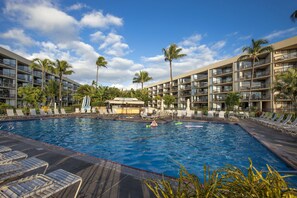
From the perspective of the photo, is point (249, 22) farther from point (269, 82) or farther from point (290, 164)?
→ point (290, 164)

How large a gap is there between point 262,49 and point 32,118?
125ft

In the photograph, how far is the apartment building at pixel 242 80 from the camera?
1093 inches

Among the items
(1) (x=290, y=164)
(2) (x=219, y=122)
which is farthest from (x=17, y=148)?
(2) (x=219, y=122)

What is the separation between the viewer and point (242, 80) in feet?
113

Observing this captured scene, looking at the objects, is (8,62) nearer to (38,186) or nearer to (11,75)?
(11,75)

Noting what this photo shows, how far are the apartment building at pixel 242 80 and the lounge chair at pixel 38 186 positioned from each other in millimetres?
34390

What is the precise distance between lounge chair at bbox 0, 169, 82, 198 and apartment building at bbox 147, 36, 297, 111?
34390mm

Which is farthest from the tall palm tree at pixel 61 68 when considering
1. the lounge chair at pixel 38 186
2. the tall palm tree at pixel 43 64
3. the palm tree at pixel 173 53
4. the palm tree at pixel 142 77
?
the lounge chair at pixel 38 186

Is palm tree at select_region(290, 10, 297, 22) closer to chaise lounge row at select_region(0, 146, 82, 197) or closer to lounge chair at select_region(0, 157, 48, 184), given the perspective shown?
chaise lounge row at select_region(0, 146, 82, 197)

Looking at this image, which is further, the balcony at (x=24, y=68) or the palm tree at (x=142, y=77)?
the palm tree at (x=142, y=77)

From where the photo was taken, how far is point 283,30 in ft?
105

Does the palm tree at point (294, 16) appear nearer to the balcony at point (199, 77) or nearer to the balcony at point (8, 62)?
the balcony at point (199, 77)

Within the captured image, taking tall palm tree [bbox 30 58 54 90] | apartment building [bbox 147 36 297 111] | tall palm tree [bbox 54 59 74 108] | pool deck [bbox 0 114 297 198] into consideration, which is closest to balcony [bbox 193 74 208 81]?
apartment building [bbox 147 36 297 111]

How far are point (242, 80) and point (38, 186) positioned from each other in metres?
40.0
